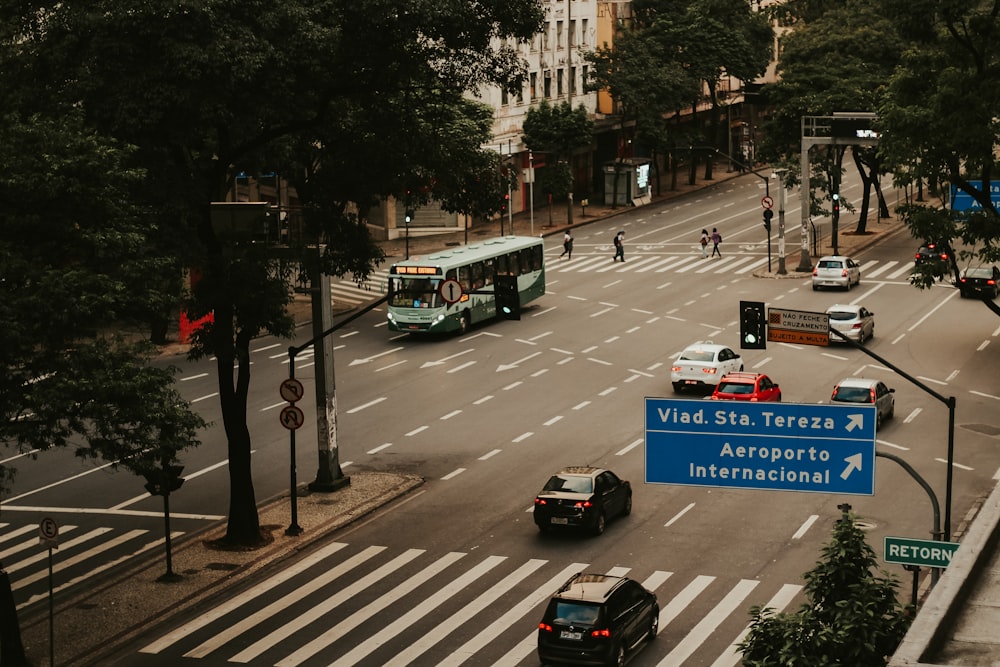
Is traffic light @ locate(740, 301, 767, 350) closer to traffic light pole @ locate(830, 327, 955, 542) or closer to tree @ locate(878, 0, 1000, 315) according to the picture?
traffic light pole @ locate(830, 327, 955, 542)

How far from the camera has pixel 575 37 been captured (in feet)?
355

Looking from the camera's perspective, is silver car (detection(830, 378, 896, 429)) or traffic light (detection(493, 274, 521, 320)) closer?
traffic light (detection(493, 274, 521, 320))

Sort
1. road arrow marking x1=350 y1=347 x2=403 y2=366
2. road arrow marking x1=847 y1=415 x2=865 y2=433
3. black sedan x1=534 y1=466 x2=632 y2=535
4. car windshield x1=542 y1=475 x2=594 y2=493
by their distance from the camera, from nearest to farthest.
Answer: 1. road arrow marking x1=847 y1=415 x2=865 y2=433
2. black sedan x1=534 y1=466 x2=632 y2=535
3. car windshield x1=542 y1=475 x2=594 y2=493
4. road arrow marking x1=350 y1=347 x2=403 y2=366

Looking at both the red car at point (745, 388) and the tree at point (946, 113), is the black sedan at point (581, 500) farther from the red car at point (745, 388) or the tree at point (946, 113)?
the red car at point (745, 388)

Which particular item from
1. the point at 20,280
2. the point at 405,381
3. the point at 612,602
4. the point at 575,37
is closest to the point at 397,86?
the point at 20,280

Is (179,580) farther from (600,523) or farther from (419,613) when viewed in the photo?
(600,523)

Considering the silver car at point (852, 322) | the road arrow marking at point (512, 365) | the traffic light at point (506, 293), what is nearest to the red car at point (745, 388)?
the road arrow marking at point (512, 365)

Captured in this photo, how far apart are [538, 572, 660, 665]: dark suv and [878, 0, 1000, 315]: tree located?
1480 cm

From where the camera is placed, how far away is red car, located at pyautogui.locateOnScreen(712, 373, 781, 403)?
4675cm

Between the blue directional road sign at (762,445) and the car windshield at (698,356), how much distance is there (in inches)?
1117

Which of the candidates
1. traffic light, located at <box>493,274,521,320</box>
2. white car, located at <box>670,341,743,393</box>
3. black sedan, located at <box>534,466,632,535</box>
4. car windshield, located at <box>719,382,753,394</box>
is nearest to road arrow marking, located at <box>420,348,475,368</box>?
white car, located at <box>670,341,743,393</box>

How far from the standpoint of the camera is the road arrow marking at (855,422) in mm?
21812

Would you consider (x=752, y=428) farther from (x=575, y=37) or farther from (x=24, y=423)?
(x=575, y=37)

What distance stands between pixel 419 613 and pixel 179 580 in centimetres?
594
